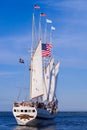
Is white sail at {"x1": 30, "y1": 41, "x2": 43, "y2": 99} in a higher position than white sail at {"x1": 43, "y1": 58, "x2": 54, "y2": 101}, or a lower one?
higher

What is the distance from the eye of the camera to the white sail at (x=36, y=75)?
404ft

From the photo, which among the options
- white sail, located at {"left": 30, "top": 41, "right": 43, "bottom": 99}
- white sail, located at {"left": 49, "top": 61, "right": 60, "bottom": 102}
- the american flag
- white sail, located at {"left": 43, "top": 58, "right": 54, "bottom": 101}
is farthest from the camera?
white sail, located at {"left": 49, "top": 61, "right": 60, "bottom": 102}

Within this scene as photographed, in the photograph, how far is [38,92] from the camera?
407 ft

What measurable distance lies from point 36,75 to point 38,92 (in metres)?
4.52

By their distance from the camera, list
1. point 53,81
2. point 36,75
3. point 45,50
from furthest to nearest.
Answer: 1. point 53,81
2. point 45,50
3. point 36,75

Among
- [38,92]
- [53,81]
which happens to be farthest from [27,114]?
[53,81]

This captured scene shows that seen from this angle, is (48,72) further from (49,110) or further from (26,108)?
(26,108)

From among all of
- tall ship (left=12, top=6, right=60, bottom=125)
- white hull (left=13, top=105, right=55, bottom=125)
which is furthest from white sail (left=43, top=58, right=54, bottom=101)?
white hull (left=13, top=105, right=55, bottom=125)

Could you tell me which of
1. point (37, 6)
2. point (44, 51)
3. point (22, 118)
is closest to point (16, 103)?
point (22, 118)

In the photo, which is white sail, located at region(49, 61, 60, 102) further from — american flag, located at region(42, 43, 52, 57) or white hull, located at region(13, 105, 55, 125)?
white hull, located at region(13, 105, 55, 125)

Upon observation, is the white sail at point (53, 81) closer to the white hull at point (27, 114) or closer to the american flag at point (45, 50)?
the american flag at point (45, 50)

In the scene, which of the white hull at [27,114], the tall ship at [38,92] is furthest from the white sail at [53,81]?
the white hull at [27,114]

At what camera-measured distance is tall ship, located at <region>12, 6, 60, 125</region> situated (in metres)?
114

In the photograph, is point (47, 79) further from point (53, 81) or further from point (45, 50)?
point (45, 50)
